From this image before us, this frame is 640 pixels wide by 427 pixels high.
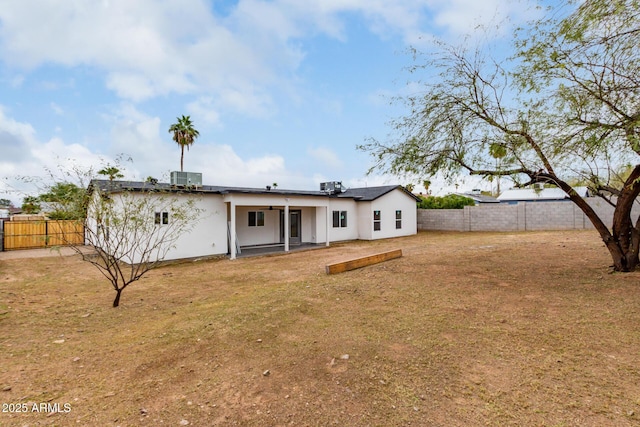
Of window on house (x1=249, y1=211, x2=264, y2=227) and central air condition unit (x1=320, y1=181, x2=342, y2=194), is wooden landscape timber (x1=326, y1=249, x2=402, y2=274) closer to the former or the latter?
window on house (x1=249, y1=211, x2=264, y2=227)

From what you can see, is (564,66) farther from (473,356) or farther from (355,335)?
(355,335)

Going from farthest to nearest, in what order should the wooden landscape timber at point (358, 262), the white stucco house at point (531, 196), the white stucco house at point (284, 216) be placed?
the white stucco house at point (531, 196) → the white stucco house at point (284, 216) → the wooden landscape timber at point (358, 262)

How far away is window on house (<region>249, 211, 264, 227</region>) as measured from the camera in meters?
15.5

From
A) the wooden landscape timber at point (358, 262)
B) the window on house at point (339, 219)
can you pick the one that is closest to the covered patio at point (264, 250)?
the window on house at point (339, 219)

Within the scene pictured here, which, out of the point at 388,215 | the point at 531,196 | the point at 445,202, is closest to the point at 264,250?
the point at 388,215

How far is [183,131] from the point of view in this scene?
84.7ft

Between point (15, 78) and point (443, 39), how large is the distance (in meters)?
13.3

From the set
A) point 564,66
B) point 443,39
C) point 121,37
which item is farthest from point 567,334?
point 121,37

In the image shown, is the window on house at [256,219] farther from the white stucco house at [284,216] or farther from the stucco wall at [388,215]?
the stucco wall at [388,215]

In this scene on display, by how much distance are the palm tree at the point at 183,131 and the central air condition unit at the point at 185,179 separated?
15.9m

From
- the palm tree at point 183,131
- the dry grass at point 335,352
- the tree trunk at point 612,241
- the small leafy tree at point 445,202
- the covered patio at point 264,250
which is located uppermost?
the palm tree at point 183,131

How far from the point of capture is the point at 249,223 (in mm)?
15430

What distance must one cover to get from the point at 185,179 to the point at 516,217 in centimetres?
1986

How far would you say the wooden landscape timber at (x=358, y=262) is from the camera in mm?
8301
